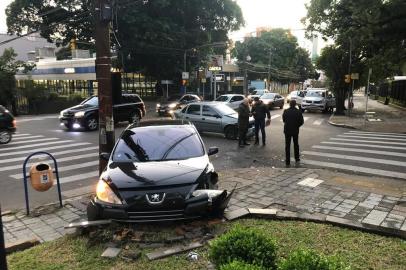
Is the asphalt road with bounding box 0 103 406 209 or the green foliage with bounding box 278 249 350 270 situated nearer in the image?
the green foliage with bounding box 278 249 350 270

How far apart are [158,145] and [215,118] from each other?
404 inches

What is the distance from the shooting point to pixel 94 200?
566 centimetres

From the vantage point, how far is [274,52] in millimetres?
82375

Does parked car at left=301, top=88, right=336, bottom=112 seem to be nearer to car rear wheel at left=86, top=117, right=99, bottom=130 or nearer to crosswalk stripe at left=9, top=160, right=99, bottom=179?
car rear wheel at left=86, top=117, right=99, bottom=130

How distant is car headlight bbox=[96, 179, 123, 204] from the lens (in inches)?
211

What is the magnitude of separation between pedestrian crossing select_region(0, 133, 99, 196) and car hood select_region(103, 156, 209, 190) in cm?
296

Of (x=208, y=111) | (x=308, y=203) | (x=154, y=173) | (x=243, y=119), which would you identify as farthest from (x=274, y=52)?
(x=154, y=173)

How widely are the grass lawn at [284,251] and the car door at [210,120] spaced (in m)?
11.2

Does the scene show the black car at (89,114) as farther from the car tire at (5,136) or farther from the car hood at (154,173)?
the car hood at (154,173)

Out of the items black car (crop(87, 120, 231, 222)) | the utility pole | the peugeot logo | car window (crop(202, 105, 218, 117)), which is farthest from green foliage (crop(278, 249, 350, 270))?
car window (crop(202, 105, 218, 117))

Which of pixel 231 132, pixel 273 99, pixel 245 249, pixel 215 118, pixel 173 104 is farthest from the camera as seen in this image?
pixel 273 99

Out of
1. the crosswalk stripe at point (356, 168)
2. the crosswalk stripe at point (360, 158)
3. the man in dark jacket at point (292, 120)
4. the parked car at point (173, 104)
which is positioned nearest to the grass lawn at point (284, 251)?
the crosswalk stripe at point (356, 168)

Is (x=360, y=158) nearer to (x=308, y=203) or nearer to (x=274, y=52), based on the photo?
(x=308, y=203)

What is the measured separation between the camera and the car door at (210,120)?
16812mm
